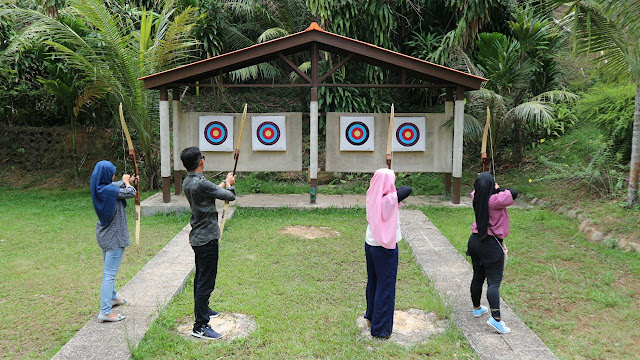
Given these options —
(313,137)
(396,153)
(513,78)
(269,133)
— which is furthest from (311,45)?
(513,78)

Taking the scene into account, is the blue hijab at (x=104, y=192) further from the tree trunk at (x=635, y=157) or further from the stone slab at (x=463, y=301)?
the tree trunk at (x=635, y=157)

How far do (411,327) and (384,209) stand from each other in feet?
3.63

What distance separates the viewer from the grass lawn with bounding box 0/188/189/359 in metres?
4.07

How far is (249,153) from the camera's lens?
9.40 m

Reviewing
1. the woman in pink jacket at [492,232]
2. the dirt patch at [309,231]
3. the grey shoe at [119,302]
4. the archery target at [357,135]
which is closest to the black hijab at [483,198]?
the woman in pink jacket at [492,232]

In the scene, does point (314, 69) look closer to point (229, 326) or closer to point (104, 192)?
point (104, 192)

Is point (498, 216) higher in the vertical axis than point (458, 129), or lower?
lower

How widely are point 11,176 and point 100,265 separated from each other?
299 inches

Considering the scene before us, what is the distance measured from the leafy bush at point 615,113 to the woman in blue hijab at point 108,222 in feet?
24.9

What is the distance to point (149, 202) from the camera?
8.76 meters

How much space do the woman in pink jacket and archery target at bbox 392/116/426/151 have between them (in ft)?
17.2

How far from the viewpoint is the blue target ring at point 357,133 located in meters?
9.28

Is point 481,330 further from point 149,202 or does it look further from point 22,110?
point 22,110

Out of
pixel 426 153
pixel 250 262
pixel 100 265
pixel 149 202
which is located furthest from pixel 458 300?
pixel 149 202
